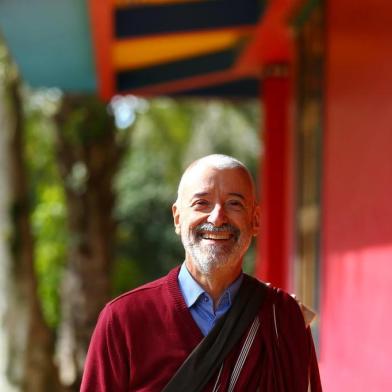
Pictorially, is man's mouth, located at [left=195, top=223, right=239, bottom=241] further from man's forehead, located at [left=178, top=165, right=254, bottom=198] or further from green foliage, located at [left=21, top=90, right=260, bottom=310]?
green foliage, located at [left=21, top=90, right=260, bottom=310]

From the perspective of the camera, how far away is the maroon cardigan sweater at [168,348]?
7.95 ft

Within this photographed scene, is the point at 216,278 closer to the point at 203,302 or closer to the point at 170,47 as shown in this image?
the point at 203,302

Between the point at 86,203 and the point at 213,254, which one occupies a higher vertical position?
the point at 213,254

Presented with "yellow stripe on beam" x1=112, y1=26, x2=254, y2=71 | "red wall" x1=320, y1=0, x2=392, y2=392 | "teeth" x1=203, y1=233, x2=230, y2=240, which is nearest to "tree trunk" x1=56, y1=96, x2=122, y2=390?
"yellow stripe on beam" x1=112, y1=26, x2=254, y2=71

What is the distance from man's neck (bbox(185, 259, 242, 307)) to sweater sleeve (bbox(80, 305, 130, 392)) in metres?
0.25

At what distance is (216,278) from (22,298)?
7.74 m

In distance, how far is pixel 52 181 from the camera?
2344 cm

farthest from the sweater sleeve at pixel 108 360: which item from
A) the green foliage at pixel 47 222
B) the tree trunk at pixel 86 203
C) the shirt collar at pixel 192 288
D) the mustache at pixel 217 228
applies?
the green foliage at pixel 47 222

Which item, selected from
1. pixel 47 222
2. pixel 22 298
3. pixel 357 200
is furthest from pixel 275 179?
pixel 47 222

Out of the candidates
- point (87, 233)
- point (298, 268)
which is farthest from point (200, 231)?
point (87, 233)

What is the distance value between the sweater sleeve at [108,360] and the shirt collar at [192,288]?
195 mm

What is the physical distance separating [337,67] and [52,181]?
1819 cm

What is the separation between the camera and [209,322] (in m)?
2.50

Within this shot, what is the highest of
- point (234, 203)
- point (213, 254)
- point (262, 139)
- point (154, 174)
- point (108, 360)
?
point (262, 139)
